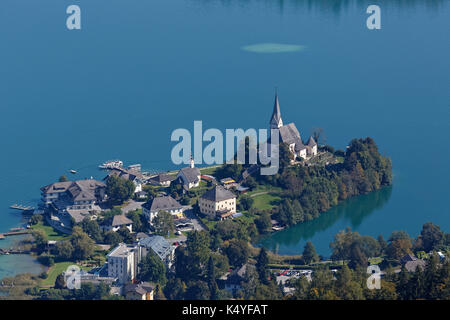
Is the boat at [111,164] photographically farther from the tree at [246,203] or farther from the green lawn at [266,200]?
the green lawn at [266,200]

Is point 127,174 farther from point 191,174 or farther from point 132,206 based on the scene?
point 191,174

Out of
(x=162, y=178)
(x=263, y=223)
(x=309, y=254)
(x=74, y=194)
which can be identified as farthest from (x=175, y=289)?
(x=162, y=178)

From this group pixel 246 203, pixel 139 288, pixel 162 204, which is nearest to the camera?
pixel 139 288

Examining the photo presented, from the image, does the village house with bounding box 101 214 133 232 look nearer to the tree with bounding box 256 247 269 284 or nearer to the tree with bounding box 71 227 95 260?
the tree with bounding box 71 227 95 260

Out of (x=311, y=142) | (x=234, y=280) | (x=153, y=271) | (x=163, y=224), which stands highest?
(x=311, y=142)

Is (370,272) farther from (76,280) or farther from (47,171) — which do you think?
(47,171)

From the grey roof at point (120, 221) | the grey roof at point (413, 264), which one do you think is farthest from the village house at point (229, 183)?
the grey roof at point (413, 264)
